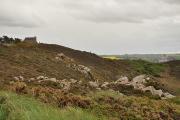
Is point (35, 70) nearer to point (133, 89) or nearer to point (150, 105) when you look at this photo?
point (133, 89)

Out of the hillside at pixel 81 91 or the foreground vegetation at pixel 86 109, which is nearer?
the foreground vegetation at pixel 86 109

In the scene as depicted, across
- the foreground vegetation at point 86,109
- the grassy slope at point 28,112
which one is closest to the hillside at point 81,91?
the foreground vegetation at point 86,109

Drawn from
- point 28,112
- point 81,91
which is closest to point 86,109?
point 28,112

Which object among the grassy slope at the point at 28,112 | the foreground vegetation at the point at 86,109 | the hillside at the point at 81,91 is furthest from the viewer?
the hillside at the point at 81,91

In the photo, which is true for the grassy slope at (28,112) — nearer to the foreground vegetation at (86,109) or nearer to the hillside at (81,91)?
the foreground vegetation at (86,109)

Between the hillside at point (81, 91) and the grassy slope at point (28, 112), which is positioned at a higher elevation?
the grassy slope at point (28, 112)

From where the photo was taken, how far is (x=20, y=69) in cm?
3419

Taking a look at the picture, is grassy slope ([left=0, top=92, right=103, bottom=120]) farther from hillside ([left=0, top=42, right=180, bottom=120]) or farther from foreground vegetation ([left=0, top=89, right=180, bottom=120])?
hillside ([left=0, top=42, right=180, bottom=120])

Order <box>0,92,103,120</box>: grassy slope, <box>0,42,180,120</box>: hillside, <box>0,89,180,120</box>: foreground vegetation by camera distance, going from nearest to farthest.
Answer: <box>0,92,103,120</box>: grassy slope < <box>0,89,180,120</box>: foreground vegetation < <box>0,42,180,120</box>: hillside

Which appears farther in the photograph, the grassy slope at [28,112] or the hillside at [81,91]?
the hillside at [81,91]

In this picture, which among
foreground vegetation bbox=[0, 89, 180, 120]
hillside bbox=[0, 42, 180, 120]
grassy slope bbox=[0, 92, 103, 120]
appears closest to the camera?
grassy slope bbox=[0, 92, 103, 120]

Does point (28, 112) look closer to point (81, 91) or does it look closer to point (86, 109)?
point (86, 109)

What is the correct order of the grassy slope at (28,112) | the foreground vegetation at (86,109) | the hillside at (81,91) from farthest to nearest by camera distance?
1. the hillside at (81,91)
2. the foreground vegetation at (86,109)
3. the grassy slope at (28,112)

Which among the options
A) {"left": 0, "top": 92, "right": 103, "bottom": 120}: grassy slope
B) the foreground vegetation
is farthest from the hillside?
{"left": 0, "top": 92, "right": 103, "bottom": 120}: grassy slope
